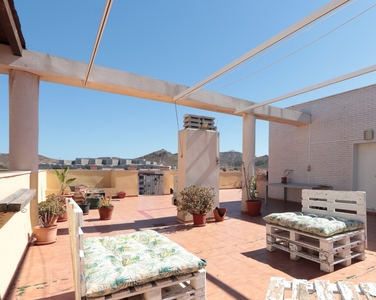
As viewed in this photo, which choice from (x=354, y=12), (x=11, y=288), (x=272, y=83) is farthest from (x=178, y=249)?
Result: (x=272, y=83)

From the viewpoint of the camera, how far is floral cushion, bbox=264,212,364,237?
3.26 metres

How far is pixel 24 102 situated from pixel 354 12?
593cm

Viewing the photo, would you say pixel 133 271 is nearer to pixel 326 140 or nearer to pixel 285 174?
pixel 326 140

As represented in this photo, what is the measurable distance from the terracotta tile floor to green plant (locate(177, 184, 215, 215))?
1.39 ft

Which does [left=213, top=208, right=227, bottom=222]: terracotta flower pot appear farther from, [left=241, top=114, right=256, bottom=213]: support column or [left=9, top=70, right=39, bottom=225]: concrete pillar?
[left=9, top=70, right=39, bottom=225]: concrete pillar

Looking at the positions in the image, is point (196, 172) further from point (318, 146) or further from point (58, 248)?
point (318, 146)

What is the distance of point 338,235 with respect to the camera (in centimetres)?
332

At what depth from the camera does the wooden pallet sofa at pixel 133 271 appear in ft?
5.64

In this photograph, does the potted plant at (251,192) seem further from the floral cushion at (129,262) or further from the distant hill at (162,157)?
the distant hill at (162,157)

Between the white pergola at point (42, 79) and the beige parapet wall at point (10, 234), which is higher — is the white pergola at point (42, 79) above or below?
above

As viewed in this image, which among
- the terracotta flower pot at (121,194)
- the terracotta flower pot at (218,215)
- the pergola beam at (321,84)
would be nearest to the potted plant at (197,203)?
the terracotta flower pot at (218,215)

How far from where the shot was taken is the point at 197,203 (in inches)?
228

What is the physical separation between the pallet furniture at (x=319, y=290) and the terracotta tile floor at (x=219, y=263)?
809 millimetres

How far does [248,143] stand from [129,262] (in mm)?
6198
